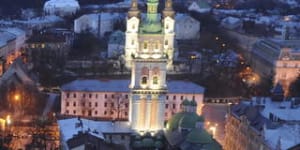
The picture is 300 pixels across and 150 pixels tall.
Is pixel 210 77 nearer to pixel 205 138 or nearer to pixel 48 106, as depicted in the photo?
pixel 48 106

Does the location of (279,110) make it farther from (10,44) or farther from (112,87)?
(10,44)

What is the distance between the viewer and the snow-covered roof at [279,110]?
32.6m

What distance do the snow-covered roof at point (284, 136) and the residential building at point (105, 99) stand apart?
38.5 feet

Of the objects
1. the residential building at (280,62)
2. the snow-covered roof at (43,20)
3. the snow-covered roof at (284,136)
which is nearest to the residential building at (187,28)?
the residential building at (280,62)

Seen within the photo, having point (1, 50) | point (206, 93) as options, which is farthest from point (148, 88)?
point (1, 50)

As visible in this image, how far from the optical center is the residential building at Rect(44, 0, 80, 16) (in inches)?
3361

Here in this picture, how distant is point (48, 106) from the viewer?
42.8m

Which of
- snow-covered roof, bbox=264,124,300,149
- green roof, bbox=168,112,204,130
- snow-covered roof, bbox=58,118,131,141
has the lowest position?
snow-covered roof, bbox=58,118,131,141

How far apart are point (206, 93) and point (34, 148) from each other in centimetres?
1896

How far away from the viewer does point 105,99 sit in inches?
1671

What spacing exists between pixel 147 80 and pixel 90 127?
3.39m

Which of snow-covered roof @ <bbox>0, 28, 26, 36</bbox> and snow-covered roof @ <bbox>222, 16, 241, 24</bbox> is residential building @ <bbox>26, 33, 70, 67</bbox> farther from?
snow-covered roof @ <bbox>222, 16, 241, 24</bbox>

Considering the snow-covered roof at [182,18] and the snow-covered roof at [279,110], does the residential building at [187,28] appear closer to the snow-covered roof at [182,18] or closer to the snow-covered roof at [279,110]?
the snow-covered roof at [182,18]

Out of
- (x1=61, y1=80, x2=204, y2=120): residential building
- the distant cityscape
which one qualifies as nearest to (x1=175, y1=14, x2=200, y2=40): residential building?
the distant cityscape
